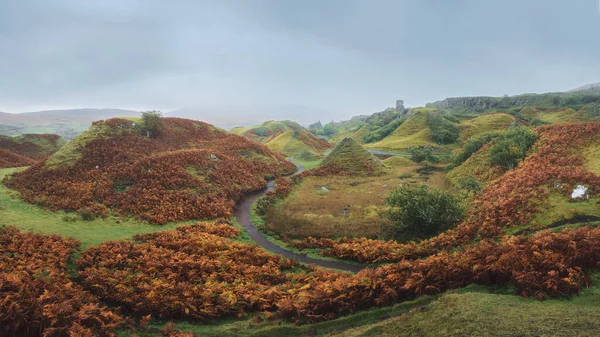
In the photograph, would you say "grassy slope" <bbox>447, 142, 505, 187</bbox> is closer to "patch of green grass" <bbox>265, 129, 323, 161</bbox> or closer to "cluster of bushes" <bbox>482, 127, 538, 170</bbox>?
"cluster of bushes" <bbox>482, 127, 538, 170</bbox>

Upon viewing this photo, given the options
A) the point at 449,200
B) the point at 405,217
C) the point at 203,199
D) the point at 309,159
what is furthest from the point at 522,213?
the point at 309,159

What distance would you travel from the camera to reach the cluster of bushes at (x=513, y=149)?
35312 mm

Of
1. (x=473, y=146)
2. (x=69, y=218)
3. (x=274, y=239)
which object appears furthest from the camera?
(x=473, y=146)

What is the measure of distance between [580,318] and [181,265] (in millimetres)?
18358

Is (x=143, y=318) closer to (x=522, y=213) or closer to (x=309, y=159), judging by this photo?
(x=522, y=213)

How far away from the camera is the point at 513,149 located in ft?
116

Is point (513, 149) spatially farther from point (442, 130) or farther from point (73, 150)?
point (442, 130)

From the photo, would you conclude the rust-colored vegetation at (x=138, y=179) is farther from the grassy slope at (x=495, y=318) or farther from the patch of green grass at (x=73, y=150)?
the grassy slope at (x=495, y=318)

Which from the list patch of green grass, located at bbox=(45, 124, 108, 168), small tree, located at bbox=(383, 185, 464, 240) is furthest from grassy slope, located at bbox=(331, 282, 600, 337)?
patch of green grass, located at bbox=(45, 124, 108, 168)

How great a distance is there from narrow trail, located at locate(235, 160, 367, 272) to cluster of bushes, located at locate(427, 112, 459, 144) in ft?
221

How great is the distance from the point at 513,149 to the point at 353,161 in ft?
95.8

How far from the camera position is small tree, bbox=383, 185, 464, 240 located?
25031mm

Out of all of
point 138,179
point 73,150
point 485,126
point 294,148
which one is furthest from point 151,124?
point 485,126

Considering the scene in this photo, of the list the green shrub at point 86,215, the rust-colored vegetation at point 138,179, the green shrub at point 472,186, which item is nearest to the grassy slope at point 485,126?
the green shrub at point 472,186
